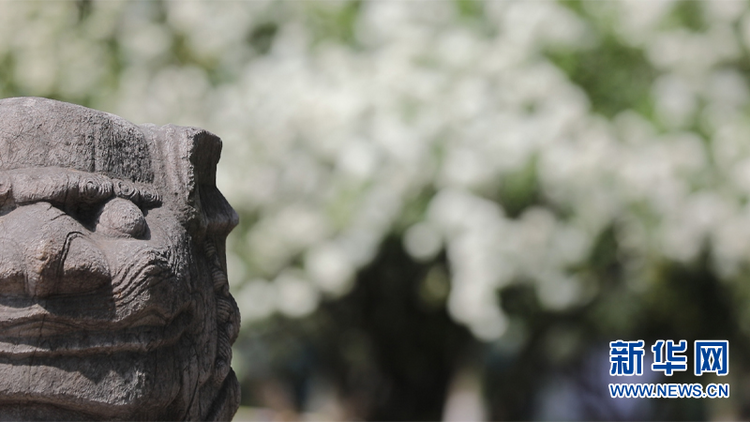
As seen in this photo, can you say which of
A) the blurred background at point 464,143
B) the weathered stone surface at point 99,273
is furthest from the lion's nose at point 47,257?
the blurred background at point 464,143

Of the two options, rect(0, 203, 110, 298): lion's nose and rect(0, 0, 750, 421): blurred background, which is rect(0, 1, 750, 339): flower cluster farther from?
rect(0, 203, 110, 298): lion's nose

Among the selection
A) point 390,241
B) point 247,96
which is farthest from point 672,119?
point 247,96

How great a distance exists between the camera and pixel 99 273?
1.93m

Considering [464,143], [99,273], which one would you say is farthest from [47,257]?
[464,143]

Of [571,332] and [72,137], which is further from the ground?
[571,332]

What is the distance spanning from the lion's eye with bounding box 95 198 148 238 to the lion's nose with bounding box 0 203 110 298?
0.08 m

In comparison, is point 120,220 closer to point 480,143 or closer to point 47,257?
point 47,257

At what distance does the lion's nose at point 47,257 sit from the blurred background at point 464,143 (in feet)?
9.90

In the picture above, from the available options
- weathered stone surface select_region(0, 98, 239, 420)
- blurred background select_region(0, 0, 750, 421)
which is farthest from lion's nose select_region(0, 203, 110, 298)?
blurred background select_region(0, 0, 750, 421)

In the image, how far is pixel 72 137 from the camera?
2.09 m

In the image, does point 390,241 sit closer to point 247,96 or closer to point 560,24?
point 247,96

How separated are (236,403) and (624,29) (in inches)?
156

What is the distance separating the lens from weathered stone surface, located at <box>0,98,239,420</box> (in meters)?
1.92

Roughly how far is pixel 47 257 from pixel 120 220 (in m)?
0.21
